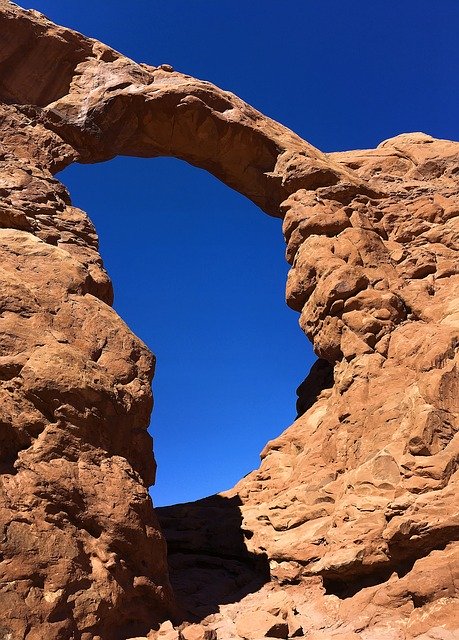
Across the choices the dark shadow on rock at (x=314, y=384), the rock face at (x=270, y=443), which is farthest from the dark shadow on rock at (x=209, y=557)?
the dark shadow on rock at (x=314, y=384)

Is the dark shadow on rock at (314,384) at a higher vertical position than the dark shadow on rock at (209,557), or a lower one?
higher

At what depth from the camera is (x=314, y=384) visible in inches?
742

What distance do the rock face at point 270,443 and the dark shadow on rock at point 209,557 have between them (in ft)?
0.22

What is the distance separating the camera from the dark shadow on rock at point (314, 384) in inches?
709

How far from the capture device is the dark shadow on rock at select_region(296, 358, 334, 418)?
18.0 meters

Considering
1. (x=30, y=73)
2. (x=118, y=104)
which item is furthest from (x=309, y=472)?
(x=30, y=73)

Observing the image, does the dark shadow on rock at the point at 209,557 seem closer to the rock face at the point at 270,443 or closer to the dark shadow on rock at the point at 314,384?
the rock face at the point at 270,443

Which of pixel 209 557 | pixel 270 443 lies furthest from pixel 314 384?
pixel 209 557

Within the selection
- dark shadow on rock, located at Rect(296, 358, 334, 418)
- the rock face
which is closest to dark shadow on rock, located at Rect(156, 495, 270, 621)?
the rock face

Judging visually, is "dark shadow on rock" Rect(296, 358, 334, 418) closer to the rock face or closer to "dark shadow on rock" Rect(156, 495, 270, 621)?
the rock face

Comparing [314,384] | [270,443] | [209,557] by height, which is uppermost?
[314,384]

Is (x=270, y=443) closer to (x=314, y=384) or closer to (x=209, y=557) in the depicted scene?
(x=314, y=384)

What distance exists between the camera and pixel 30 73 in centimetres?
1622

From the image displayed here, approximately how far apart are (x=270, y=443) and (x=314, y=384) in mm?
3364
